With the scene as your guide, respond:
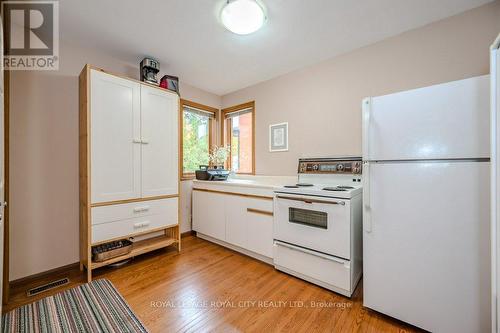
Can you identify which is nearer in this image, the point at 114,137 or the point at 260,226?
the point at 114,137

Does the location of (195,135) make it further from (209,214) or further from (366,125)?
(366,125)

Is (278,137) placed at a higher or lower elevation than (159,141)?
higher

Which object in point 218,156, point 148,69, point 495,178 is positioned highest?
point 148,69

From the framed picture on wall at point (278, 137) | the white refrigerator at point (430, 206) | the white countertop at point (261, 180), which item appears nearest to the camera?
the white refrigerator at point (430, 206)

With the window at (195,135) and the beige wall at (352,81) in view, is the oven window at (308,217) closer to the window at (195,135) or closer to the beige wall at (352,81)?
the beige wall at (352,81)

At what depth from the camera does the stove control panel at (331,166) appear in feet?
7.25

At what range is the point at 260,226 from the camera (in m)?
2.36

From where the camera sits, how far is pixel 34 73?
6.70 feet

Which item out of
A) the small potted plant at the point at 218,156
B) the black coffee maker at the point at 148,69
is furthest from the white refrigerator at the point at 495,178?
the small potted plant at the point at 218,156

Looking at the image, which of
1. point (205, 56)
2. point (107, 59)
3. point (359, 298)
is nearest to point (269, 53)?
point (205, 56)

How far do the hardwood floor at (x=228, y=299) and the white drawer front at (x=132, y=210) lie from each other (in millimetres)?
562

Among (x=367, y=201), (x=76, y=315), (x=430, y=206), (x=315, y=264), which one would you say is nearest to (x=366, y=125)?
(x=367, y=201)

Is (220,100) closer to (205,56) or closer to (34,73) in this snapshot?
(205,56)

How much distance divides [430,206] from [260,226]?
1.51m
